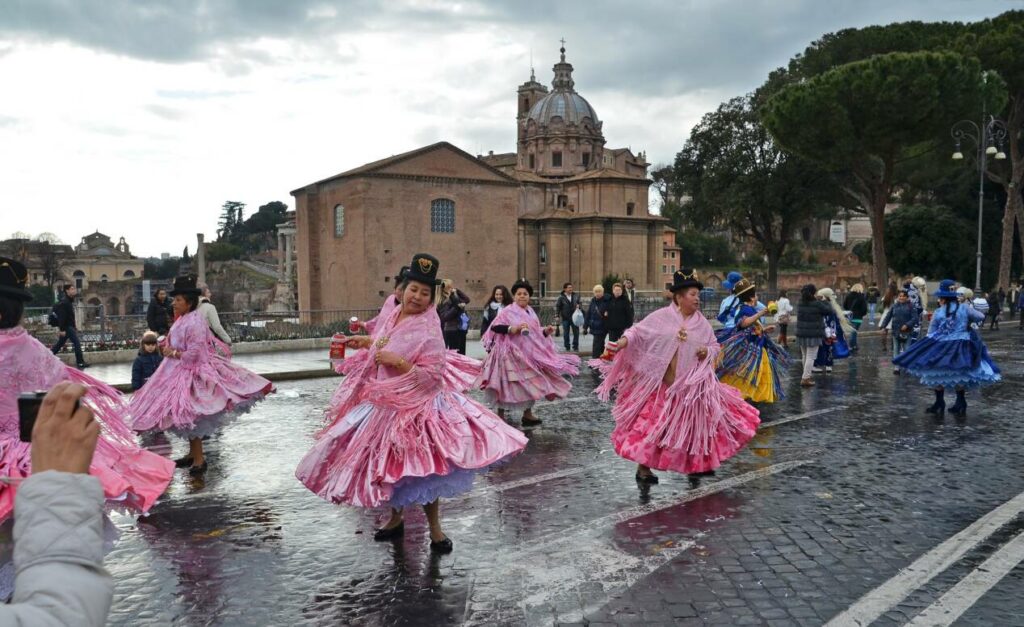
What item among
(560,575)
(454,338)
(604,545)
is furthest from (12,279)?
(454,338)

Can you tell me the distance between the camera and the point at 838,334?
52.0ft

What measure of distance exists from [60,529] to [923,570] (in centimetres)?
500

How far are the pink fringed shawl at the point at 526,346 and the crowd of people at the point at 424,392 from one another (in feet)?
0.09

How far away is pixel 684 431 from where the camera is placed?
6746mm

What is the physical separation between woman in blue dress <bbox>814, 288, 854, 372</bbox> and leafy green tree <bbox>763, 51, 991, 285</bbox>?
66.0 feet

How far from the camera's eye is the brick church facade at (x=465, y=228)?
52500mm

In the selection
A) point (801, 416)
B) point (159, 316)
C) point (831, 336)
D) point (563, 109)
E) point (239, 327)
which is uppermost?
point (563, 109)

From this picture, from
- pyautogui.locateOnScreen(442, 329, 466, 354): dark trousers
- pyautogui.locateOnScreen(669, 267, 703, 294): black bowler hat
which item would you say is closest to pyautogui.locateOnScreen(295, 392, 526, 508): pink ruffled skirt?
pyautogui.locateOnScreen(669, 267, 703, 294): black bowler hat

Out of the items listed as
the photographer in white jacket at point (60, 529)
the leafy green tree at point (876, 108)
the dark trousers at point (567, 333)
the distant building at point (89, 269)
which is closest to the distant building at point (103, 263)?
the distant building at point (89, 269)

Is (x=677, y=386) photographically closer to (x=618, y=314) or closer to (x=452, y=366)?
(x=452, y=366)

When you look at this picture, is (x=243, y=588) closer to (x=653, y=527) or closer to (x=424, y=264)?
(x=424, y=264)

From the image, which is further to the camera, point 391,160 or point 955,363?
point 391,160

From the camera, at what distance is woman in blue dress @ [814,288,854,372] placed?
1513cm

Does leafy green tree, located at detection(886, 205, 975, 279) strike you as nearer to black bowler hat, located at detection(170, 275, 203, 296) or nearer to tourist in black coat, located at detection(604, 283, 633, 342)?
tourist in black coat, located at detection(604, 283, 633, 342)
